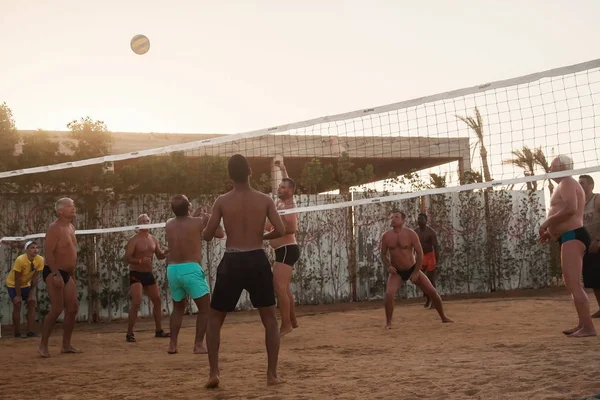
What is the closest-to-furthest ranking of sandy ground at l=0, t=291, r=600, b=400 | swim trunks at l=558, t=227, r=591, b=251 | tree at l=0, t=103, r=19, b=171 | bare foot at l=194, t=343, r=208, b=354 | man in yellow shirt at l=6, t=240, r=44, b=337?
sandy ground at l=0, t=291, r=600, b=400
swim trunks at l=558, t=227, r=591, b=251
bare foot at l=194, t=343, r=208, b=354
man in yellow shirt at l=6, t=240, r=44, b=337
tree at l=0, t=103, r=19, b=171

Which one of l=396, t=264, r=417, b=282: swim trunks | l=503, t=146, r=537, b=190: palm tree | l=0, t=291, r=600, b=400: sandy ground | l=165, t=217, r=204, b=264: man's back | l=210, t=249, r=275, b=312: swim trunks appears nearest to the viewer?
l=0, t=291, r=600, b=400: sandy ground

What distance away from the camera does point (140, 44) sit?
1386 centimetres

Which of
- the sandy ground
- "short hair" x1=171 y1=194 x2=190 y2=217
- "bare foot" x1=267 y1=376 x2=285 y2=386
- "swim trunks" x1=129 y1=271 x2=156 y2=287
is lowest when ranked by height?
the sandy ground

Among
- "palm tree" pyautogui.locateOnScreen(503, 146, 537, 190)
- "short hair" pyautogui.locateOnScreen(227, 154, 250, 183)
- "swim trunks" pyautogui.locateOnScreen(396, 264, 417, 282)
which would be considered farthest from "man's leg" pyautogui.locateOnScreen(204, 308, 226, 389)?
"palm tree" pyautogui.locateOnScreen(503, 146, 537, 190)

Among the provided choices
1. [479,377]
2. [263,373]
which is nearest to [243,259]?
[263,373]

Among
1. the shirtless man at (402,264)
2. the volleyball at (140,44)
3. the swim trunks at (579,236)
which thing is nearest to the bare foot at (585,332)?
the swim trunks at (579,236)

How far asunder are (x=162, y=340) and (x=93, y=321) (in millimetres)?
4731

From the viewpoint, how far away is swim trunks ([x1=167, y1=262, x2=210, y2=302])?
26.1 feet

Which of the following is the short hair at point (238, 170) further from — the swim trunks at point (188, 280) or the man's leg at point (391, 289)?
the man's leg at point (391, 289)

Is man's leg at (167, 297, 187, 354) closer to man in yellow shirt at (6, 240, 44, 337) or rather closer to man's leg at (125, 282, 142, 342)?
man's leg at (125, 282, 142, 342)

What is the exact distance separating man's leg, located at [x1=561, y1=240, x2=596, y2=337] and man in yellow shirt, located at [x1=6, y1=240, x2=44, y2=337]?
28.8 ft

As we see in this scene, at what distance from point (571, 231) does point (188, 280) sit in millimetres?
4141

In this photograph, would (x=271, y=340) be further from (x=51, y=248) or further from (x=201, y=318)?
(x=51, y=248)

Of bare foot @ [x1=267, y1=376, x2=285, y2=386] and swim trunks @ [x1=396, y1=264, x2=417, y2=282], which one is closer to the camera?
bare foot @ [x1=267, y1=376, x2=285, y2=386]
